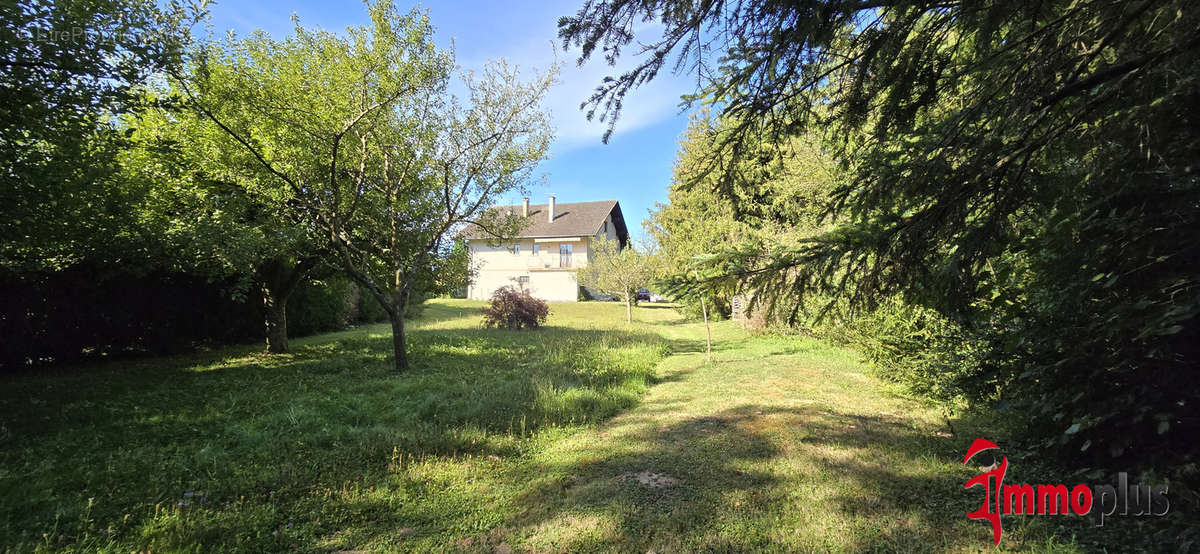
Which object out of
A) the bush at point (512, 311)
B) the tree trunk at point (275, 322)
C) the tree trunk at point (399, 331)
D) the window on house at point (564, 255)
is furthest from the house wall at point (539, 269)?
the tree trunk at point (399, 331)

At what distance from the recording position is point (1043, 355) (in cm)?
314

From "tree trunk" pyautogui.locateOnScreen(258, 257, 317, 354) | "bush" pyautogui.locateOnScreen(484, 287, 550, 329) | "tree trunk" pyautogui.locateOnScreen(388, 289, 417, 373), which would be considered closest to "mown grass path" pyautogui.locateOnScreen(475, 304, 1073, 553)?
"tree trunk" pyautogui.locateOnScreen(388, 289, 417, 373)

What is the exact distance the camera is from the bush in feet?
57.9

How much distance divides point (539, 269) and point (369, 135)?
94.5 ft

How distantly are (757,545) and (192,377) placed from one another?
9.89 metres

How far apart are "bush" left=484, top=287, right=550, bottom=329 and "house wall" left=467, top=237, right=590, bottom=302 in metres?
18.5

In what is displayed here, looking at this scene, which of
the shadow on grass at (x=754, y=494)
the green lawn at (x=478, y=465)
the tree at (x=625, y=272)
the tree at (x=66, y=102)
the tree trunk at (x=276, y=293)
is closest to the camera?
the shadow on grass at (x=754, y=494)

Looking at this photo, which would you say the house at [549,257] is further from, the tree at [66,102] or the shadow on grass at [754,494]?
the shadow on grass at [754,494]

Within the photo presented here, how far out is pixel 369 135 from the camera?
8.95 metres

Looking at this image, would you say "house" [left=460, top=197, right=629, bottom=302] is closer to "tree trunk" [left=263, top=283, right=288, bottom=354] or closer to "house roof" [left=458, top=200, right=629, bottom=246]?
"house roof" [left=458, top=200, right=629, bottom=246]

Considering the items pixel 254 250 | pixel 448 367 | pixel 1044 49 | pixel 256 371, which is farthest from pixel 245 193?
pixel 1044 49

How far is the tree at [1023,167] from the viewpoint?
242 cm

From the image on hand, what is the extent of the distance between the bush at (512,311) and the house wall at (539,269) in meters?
18.5

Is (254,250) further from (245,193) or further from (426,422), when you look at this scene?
(426,422)
